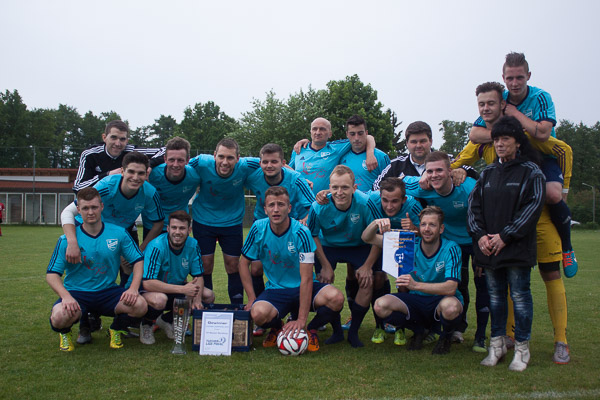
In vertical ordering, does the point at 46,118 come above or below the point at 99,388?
above

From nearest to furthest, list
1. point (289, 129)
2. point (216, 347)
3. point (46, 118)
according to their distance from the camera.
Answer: point (216, 347), point (289, 129), point (46, 118)

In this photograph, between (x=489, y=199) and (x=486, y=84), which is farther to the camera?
(x=486, y=84)

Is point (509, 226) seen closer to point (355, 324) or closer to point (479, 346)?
point (479, 346)

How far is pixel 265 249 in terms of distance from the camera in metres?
4.61

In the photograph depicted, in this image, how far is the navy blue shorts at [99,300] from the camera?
14.3 ft

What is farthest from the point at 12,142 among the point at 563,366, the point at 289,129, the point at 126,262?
the point at 563,366

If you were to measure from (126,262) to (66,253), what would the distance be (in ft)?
2.45

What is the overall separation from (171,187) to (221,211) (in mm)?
659

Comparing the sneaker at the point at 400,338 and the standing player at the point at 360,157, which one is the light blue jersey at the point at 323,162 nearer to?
the standing player at the point at 360,157

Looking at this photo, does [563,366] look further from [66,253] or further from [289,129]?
[289,129]

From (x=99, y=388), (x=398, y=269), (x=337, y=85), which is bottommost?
(x=99, y=388)

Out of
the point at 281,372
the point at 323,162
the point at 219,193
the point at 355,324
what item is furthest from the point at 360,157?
the point at 281,372

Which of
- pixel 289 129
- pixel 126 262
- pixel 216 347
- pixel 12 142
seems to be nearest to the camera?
pixel 216 347

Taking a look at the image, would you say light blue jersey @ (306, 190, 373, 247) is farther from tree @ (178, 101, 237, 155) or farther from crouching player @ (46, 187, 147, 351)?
tree @ (178, 101, 237, 155)
